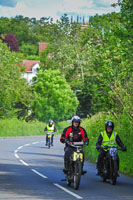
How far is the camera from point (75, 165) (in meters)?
13.4

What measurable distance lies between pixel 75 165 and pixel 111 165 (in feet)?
5.50

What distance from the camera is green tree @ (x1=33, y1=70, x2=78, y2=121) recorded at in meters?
69.3

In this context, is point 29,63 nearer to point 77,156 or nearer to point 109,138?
point 109,138

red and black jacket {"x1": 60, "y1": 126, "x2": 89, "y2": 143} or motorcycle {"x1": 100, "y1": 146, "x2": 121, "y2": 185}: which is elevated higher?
red and black jacket {"x1": 60, "y1": 126, "x2": 89, "y2": 143}

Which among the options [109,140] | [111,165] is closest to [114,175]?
[111,165]

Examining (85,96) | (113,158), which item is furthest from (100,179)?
(85,96)

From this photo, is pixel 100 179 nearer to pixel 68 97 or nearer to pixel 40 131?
pixel 40 131

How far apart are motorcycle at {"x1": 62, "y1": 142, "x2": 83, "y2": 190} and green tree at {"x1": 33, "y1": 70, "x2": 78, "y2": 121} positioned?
54363 mm

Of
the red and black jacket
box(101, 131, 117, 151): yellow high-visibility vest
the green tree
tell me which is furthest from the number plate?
the green tree

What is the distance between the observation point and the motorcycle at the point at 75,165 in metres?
13.1

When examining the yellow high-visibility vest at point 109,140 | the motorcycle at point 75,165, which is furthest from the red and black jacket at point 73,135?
the yellow high-visibility vest at point 109,140

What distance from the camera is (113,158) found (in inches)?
573

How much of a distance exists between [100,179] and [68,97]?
53.3 m

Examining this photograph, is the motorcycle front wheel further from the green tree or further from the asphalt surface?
the green tree
